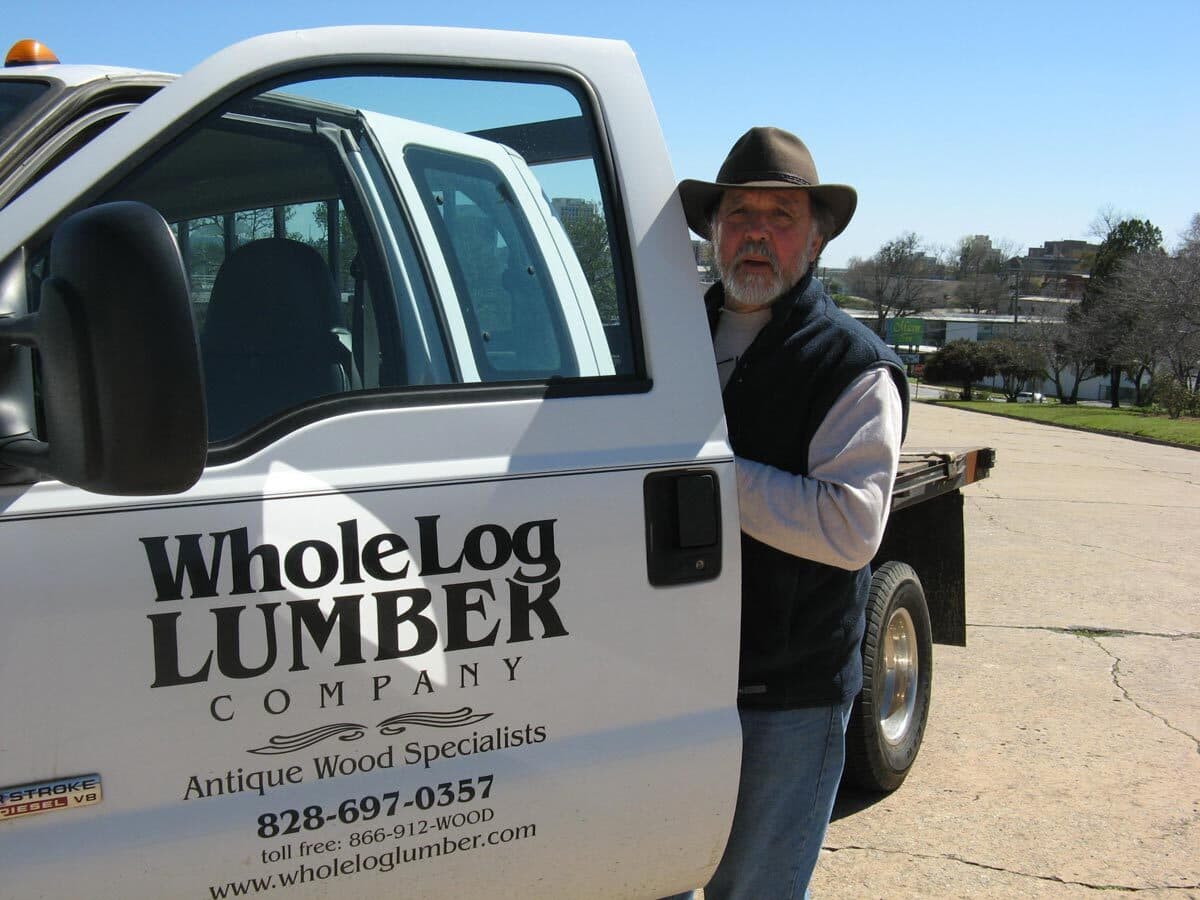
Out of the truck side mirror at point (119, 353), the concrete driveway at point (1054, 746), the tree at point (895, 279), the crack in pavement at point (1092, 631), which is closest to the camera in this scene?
the truck side mirror at point (119, 353)

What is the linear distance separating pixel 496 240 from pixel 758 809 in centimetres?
125

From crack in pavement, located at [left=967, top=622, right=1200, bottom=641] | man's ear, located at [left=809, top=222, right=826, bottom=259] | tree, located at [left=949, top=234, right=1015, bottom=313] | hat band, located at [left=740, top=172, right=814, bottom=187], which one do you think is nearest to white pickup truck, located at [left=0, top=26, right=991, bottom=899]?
hat band, located at [left=740, top=172, right=814, bottom=187]

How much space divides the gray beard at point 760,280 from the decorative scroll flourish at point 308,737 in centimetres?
115

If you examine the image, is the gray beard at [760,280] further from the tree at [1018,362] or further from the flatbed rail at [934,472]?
the tree at [1018,362]

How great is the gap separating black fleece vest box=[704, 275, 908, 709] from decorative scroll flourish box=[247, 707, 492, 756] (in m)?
0.62

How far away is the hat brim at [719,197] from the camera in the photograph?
2242 millimetres

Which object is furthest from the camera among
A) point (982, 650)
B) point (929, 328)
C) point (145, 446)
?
point (929, 328)

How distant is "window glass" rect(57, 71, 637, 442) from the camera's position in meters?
1.99

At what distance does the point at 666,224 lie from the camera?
214cm

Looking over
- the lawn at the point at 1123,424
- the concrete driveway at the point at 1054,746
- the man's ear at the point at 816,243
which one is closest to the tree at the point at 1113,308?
the lawn at the point at 1123,424

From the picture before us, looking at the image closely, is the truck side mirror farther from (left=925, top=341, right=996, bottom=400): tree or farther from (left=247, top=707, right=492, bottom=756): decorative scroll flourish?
(left=925, top=341, right=996, bottom=400): tree

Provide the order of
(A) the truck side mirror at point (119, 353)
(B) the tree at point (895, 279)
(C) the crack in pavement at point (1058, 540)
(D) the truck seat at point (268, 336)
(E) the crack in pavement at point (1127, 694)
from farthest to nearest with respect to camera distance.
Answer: (B) the tree at point (895, 279) → (C) the crack in pavement at point (1058, 540) → (E) the crack in pavement at point (1127, 694) → (D) the truck seat at point (268, 336) → (A) the truck side mirror at point (119, 353)

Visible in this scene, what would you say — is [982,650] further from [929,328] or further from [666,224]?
[929,328]

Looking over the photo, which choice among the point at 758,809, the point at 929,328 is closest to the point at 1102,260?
the point at 929,328
